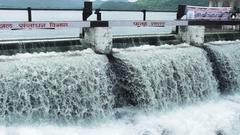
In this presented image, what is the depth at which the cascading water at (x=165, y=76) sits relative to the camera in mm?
13227

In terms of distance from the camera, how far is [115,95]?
13.0 meters

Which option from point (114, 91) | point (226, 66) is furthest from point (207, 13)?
point (114, 91)

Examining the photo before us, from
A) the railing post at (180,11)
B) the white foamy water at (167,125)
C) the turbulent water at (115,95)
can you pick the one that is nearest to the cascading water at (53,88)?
the turbulent water at (115,95)

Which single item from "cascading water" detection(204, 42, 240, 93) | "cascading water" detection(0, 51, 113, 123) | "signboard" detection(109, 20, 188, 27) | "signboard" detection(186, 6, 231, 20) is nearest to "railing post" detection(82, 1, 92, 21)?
"signboard" detection(109, 20, 188, 27)

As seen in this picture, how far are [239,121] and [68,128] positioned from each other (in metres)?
5.33

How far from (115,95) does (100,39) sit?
7.29 ft

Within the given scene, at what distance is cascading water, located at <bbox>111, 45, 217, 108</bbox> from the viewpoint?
13227 millimetres

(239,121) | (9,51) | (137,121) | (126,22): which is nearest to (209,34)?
(126,22)

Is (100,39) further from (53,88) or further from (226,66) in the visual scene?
(226,66)

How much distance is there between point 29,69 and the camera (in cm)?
1138

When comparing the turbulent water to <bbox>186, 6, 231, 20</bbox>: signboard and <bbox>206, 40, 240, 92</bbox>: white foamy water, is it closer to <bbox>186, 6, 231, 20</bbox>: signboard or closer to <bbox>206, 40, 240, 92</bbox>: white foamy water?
<bbox>206, 40, 240, 92</bbox>: white foamy water

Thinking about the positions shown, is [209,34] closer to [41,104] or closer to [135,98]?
[135,98]

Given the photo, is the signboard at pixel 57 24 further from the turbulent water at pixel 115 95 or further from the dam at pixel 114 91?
the turbulent water at pixel 115 95

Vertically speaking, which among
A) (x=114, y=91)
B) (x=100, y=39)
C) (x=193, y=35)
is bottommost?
(x=114, y=91)
